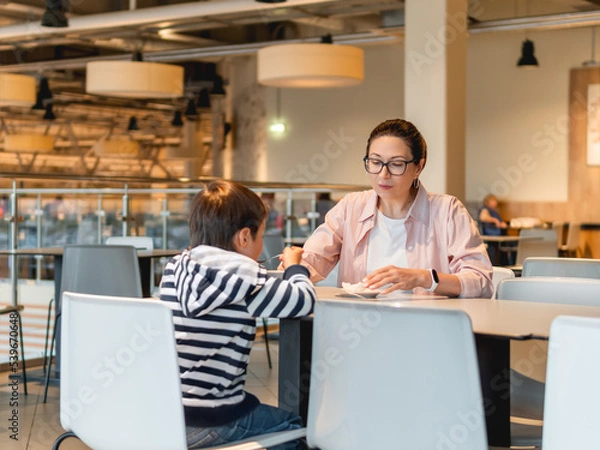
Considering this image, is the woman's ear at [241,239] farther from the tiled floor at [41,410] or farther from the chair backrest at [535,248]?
the chair backrest at [535,248]

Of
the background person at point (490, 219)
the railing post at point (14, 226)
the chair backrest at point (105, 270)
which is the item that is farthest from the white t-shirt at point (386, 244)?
the background person at point (490, 219)

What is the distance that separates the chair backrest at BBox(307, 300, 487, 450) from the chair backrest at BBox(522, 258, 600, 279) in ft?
5.37

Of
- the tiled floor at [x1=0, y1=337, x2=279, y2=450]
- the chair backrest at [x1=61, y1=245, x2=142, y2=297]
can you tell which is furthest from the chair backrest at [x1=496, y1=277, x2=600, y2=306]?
the chair backrest at [x1=61, y1=245, x2=142, y2=297]

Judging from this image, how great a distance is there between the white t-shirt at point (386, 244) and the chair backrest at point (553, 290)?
31cm

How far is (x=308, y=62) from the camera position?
6.73 metres

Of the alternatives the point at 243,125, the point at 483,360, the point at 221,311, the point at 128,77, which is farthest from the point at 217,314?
the point at 243,125

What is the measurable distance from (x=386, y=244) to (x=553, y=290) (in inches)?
19.8

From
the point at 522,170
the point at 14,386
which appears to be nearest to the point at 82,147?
the point at 522,170

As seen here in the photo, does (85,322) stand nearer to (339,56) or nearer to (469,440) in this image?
(469,440)

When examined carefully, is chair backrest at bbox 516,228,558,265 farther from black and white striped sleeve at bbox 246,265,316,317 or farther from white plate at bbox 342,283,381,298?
black and white striped sleeve at bbox 246,265,316,317

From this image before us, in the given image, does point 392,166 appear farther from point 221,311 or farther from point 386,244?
point 221,311

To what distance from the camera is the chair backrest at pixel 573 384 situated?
4.81 ft

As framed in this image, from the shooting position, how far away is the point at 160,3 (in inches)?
449

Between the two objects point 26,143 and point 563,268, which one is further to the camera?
point 26,143
